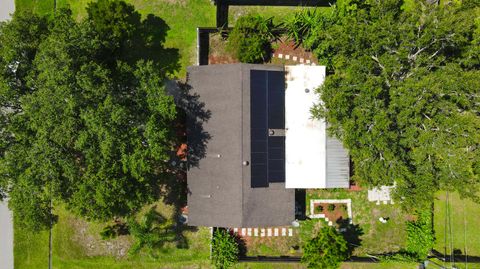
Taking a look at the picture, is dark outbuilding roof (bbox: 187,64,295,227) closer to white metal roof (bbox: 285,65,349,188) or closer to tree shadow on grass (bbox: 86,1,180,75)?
white metal roof (bbox: 285,65,349,188)

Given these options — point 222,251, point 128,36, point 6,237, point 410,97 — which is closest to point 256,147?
point 222,251

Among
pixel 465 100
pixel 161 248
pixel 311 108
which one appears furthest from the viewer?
pixel 161 248

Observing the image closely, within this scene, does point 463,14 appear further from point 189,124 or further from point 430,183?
point 189,124

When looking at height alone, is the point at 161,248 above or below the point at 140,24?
below

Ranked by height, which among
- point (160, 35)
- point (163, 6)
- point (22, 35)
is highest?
point (163, 6)

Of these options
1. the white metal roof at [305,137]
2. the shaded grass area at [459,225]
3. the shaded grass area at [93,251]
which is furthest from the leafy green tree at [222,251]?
the shaded grass area at [459,225]

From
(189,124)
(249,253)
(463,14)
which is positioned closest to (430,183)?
(463,14)
